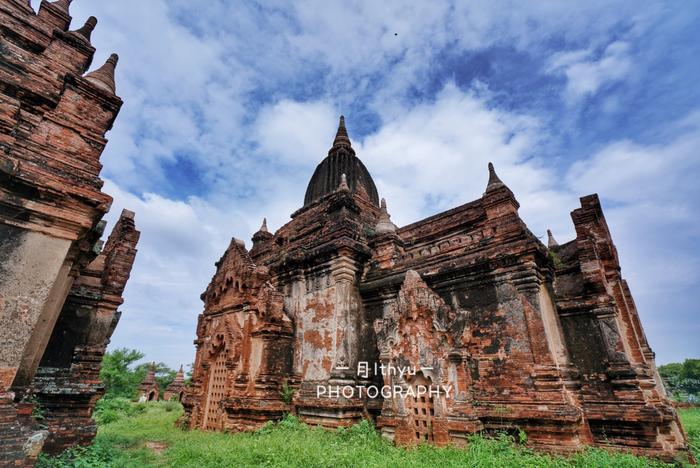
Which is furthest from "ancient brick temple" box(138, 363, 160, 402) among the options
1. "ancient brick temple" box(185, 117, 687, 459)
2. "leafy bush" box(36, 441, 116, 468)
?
"leafy bush" box(36, 441, 116, 468)

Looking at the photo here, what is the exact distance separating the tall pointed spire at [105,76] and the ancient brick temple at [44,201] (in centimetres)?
2

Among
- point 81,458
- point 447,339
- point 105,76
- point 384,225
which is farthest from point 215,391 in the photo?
point 105,76

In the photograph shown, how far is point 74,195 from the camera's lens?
4926 millimetres

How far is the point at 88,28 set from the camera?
23.7 ft

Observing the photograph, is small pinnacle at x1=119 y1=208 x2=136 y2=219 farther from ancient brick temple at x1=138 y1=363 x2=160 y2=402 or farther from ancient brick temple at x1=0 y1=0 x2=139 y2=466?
ancient brick temple at x1=138 y1=363 x2=160 y2=402

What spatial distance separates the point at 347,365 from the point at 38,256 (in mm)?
7399

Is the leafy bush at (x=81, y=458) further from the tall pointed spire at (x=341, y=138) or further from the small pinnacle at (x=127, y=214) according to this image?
the tall pointed spire at (x=341, y=138)

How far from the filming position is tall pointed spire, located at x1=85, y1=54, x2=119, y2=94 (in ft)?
21.7

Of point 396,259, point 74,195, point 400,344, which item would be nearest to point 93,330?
point 74,195

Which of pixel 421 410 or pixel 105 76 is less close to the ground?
pixel 105 76

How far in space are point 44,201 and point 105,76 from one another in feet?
11.8

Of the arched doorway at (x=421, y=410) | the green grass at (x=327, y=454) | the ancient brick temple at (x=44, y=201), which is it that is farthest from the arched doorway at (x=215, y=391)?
the arched doorway at (x=421, y=410)

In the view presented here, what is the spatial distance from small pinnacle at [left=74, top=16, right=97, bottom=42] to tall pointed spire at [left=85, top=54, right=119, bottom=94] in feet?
1.74

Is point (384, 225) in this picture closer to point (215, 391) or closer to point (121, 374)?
point (215, 391)
